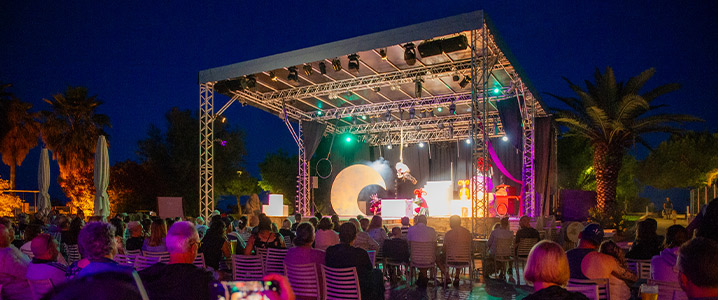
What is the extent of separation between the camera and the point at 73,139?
2019cm

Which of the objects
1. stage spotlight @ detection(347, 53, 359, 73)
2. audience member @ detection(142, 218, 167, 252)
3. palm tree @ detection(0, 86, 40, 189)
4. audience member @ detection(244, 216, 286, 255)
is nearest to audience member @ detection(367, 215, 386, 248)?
audience member @ detection(244, 216, 286, 255)

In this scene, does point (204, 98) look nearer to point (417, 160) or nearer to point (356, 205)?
point (356, 205)

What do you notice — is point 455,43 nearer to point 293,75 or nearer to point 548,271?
point 293,75

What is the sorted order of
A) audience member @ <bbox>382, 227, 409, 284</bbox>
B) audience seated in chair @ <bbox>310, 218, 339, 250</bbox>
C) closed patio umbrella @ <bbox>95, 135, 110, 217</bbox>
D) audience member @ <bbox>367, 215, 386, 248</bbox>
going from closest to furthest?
audience seated in chair @ <bbox>310, 218, 339, 250</bbox> < audience member @ <bbox>382, 227, 409, 284</bbox> < audience member @ <bbox>367, 215, 386, 248</bbox> < closed patio umbrella @ <bbox>95, 135, 110, 217</bbox>

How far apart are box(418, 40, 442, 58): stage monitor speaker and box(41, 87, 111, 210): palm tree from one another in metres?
16.8

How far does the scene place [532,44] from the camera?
61.3 m

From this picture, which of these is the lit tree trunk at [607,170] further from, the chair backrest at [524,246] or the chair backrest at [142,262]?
the chair backrest at [142,262]

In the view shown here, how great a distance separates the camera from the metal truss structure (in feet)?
31.7

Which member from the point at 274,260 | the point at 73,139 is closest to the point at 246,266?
the point at 274,260

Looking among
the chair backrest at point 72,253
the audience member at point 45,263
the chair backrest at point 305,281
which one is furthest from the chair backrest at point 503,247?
the audience member at point 45,263

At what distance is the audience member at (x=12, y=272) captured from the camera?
333cm

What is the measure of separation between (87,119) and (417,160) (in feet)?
49.9

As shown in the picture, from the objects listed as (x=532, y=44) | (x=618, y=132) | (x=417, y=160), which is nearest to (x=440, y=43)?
(x=618, y=132)

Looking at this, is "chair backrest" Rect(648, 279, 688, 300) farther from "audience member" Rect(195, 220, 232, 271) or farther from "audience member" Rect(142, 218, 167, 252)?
"audience member" Rect(142, 218, 167, 252)
